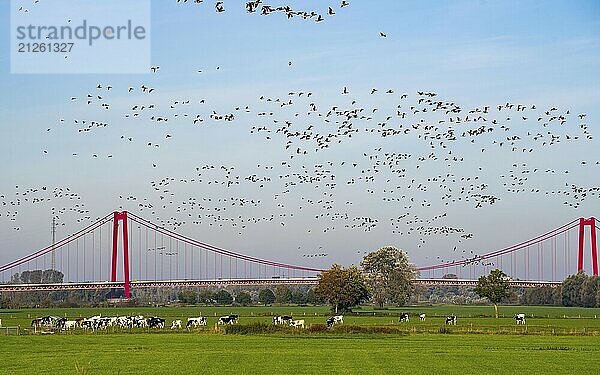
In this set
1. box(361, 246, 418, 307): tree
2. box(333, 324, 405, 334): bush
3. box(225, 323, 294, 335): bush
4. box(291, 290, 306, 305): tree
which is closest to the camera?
box(333, 324, 405, 334): bush

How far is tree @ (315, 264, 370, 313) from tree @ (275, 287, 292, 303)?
5109 cm

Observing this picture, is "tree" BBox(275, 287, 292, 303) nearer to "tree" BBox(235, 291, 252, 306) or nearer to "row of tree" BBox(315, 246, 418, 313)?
"tree" BBox(235, 291, 252, 306)

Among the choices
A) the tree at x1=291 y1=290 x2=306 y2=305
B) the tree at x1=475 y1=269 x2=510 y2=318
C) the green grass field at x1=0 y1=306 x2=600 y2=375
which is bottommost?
the tree at x1=291 y1=290 x2=306 y2=305

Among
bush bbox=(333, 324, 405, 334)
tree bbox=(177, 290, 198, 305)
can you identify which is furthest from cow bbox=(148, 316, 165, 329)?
tree bbox=(177, 290, 198, 305)

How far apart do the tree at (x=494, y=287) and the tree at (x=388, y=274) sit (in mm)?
17913

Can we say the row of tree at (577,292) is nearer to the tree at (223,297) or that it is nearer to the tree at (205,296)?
the tree at (223,297)

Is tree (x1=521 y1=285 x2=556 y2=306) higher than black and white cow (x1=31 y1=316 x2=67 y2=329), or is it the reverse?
black and white cow (x1=31 y1=316 x2=67 y2=329)

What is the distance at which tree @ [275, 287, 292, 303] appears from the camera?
134 m

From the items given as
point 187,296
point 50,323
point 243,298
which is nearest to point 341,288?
point 50,323

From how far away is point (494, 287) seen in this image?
79000mm

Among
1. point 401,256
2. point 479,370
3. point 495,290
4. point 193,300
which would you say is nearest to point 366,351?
point 479,370

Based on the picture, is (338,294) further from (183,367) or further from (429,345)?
(183,367)

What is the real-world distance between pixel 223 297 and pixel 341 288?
54256 millimetres

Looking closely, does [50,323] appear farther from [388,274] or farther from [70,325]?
Result: [388,274]
